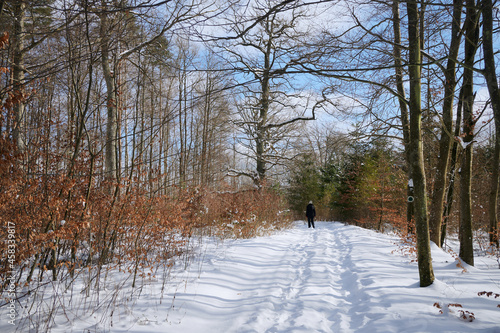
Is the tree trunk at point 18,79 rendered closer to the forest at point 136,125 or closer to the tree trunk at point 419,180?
the forest at point 136,125

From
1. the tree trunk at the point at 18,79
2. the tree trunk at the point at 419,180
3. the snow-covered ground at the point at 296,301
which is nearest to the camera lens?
the snow-covered ground at the point at 296,301

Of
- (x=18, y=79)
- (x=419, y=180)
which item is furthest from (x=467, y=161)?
(x=18, y=79)

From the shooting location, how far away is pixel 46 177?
423 cm

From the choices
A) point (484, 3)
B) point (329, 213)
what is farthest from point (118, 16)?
point (329, 213)

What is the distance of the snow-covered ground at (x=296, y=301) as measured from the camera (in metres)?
3.16

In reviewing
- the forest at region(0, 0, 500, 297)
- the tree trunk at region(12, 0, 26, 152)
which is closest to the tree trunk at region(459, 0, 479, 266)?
the forest at region(0, 0, 500, 297)

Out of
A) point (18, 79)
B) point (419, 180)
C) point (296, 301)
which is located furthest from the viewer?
point (18, 79)

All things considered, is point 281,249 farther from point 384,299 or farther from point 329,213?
point 329,213

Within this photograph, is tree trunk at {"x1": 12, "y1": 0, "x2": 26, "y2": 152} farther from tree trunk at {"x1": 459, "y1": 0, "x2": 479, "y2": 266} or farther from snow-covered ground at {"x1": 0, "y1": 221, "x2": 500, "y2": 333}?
tree trunk at {"x1": 459, "y1": 0, "x2": 479, "y2": 266}

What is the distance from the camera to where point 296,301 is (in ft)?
13.1

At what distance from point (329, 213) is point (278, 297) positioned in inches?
842

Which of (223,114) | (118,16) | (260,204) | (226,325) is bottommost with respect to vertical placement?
(226,325)

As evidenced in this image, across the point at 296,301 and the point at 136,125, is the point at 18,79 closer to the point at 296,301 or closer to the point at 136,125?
the point at 136,125

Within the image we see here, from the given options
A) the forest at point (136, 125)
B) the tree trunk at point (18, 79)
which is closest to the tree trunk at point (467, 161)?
the forest at point (136, 125)
